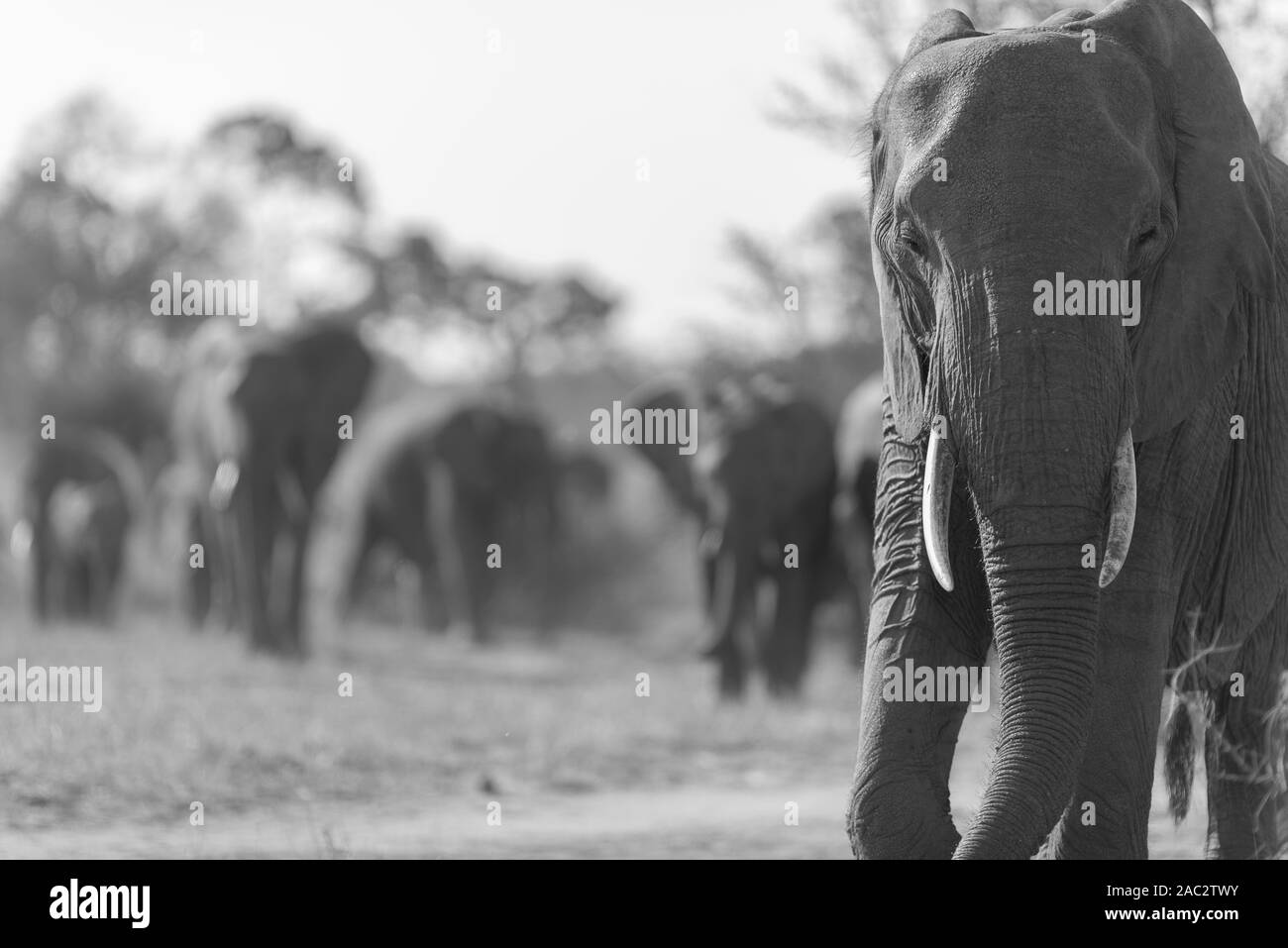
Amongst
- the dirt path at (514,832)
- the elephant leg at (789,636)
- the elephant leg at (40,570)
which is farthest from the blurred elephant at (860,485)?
the elephant leg at (40,570)

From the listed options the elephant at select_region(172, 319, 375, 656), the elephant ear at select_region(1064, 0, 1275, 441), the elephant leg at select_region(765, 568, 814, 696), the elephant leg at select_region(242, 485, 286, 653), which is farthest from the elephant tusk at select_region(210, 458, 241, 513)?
the elephant ear at select_region(1064, 0, 1275, 441)

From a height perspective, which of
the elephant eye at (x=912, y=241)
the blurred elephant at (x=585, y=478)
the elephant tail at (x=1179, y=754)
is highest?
the blurred elephant at (x=585, y=478)

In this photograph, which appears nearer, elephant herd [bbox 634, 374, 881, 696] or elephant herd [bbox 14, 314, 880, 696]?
elephant herd [bbox 634, 374, 881, 696]

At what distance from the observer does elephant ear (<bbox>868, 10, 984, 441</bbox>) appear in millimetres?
5449

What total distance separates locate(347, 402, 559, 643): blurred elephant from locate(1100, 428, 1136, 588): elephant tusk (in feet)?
55.8

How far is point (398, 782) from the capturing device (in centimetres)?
952

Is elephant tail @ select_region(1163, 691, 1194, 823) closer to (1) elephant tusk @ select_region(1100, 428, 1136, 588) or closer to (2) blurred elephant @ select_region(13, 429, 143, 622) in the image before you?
(1) elephant tusk @ select_region(1100, 428, 1136, 588)

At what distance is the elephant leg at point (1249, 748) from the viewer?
21.5 ft

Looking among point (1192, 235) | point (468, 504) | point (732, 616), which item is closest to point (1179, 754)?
point (1192, 235)

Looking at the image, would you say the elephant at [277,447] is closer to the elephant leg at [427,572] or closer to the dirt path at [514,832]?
the elephant leg at [427,572]

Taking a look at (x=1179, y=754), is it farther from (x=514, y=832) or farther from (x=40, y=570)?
(x=40, y=570)

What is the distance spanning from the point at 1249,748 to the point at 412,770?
462cm

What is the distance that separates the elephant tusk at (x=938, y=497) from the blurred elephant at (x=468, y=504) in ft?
55.4

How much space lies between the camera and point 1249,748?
6.54m
